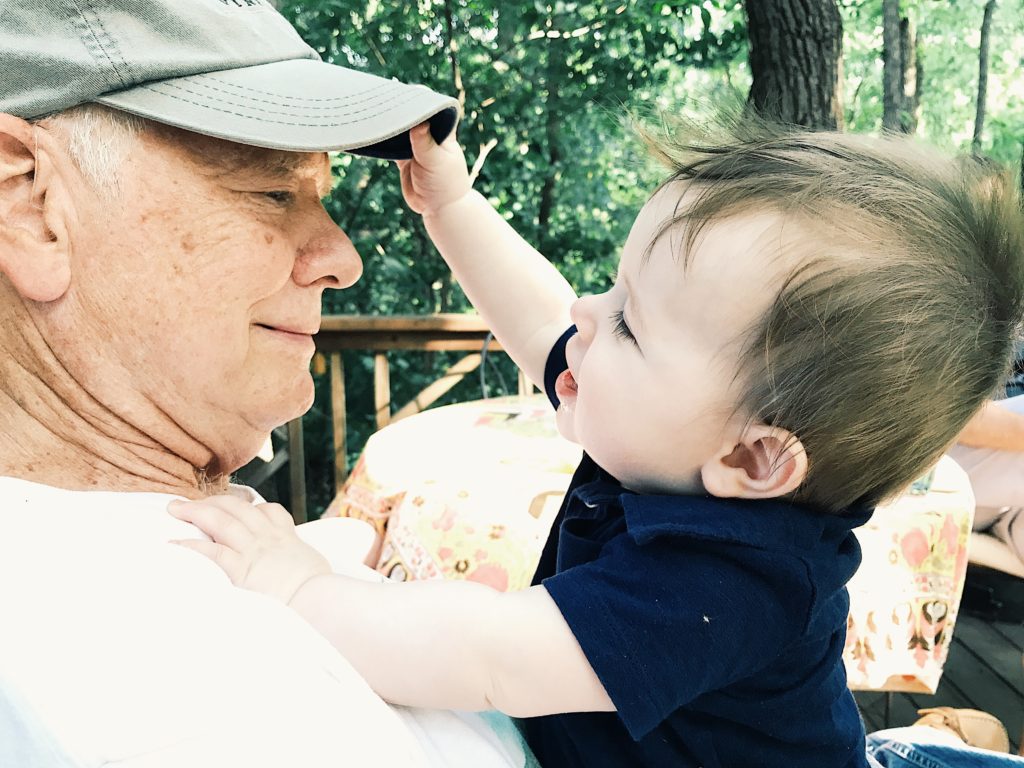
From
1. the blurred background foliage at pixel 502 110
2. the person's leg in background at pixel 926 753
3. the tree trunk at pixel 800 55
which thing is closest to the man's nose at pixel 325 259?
the person's leg in background at pixel 926 753

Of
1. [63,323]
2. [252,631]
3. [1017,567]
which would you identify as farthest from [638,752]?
[1017,567]

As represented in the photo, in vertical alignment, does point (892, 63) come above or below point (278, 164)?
above

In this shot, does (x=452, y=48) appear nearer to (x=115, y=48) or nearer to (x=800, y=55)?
(x=800, y=55)

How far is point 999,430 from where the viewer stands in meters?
3.33

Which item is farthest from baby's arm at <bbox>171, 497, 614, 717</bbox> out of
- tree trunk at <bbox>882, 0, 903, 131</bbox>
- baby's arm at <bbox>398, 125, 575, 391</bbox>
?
tree trunk at <bbox>882, 0, 903, 131</bbox>

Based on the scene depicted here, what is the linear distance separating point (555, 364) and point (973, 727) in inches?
56.6

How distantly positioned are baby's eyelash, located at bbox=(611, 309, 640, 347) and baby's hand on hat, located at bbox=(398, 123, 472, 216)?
0.47 meters

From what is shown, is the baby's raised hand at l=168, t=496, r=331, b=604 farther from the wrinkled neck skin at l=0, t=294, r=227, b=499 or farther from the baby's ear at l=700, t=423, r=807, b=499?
the baby's ear at l=700, t=423, r=807, b=499

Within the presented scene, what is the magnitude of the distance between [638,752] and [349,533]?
1.32 metres

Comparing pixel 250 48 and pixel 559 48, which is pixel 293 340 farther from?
pixel 559 48

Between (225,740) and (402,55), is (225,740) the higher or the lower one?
the lower one

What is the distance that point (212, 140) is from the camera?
108cm

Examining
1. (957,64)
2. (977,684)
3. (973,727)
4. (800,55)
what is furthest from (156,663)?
(957,64)

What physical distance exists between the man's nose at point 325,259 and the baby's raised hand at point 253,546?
0.33 metres
